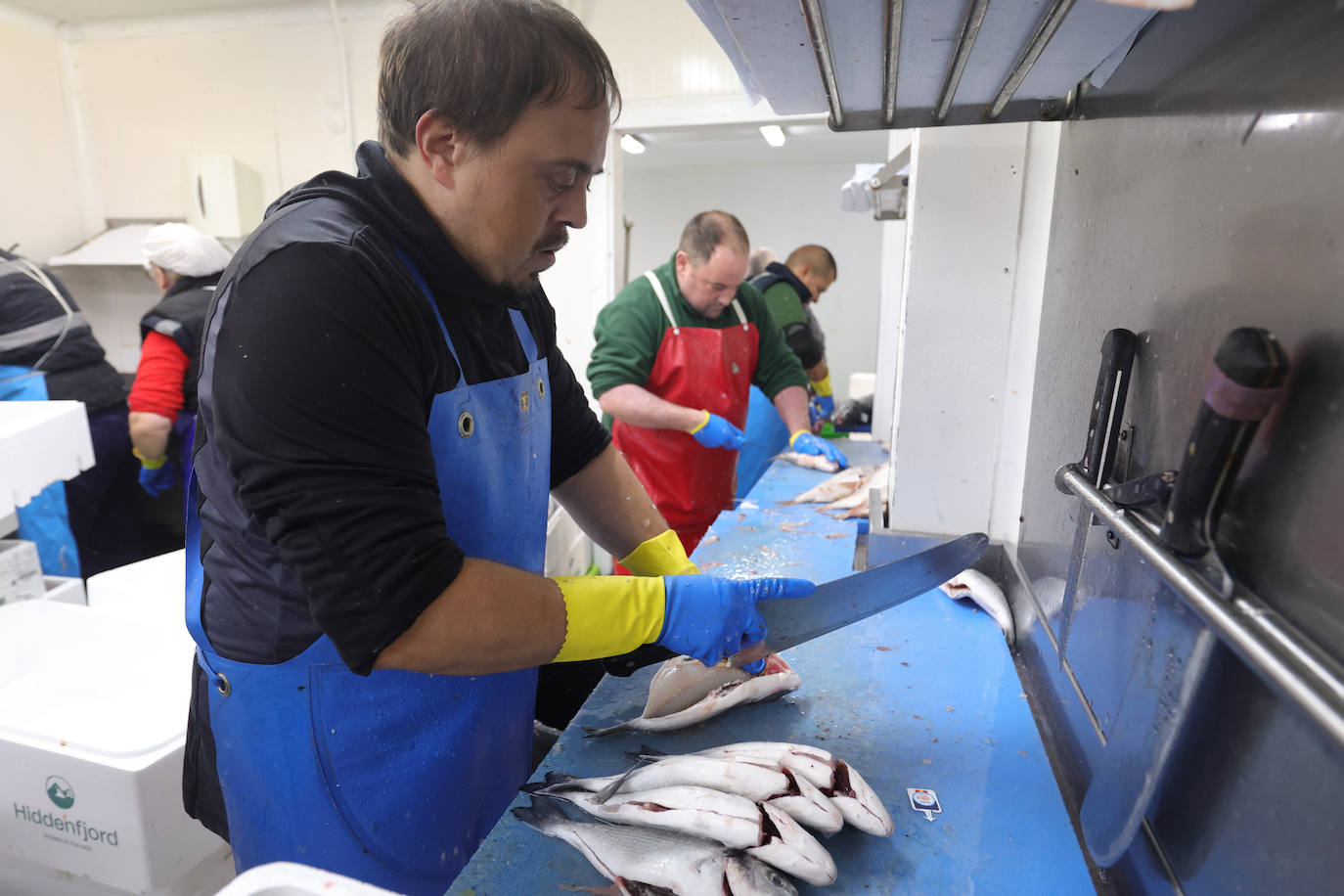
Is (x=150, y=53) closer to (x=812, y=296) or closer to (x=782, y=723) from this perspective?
(x=812, y=296)

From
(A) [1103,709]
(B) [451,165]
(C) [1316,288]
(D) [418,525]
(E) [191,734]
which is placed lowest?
(E) [191,734]

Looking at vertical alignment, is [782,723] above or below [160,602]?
above

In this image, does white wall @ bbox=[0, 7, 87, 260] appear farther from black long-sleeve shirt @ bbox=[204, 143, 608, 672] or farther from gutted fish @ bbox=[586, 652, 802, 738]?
gutted fish @ bbox=[586, 652, 802, 738]

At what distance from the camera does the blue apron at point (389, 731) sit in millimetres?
1164

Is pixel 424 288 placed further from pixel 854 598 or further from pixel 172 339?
pixel 172 339

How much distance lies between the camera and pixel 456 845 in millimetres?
1333

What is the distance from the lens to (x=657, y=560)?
1.78 meters

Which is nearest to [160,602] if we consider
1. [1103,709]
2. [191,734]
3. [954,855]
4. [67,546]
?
[191,734]

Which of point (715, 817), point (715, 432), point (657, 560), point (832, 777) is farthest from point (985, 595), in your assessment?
point (715, 432)

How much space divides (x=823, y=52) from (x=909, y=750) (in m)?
1.17

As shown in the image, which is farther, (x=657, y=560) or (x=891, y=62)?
(x=657, y=560)

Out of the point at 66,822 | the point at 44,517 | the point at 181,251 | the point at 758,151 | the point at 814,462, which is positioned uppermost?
the point at 758,151

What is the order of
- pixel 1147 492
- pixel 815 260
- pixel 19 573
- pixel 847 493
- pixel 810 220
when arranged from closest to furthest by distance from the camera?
pixel 1147 492 < pixel 19 573 < pixel 847 493 < pixel 815 260 < pixel 810 220

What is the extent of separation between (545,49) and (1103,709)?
3.98ft
